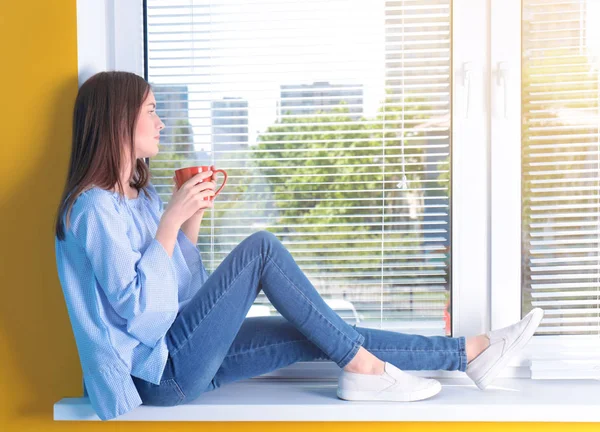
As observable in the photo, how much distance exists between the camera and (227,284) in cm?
165

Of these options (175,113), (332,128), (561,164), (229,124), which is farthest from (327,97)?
(561,164)

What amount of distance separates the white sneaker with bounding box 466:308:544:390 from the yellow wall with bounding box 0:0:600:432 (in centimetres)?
64

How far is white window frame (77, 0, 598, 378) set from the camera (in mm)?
1900

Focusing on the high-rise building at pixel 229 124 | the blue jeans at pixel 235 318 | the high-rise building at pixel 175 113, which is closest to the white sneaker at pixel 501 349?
the blue jeans at pixel 235 318

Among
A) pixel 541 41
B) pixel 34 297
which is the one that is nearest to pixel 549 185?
pixel 541 41

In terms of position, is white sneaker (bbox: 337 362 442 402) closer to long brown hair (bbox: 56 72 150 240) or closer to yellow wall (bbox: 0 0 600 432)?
yellow wall (bbox: 0 0 600 432)

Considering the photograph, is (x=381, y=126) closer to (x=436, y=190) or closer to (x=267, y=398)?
(x=436, y=190)

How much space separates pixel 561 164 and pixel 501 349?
56 cm

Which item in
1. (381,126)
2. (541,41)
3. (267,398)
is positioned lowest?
(267,398)

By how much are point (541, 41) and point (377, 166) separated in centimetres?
57

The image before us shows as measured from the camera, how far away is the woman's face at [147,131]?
1716 millimetres

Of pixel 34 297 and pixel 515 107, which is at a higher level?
pixel 515 107

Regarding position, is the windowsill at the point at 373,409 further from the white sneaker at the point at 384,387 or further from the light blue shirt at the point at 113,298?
the light blue shirt at the point at 113,298

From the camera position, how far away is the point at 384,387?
170 centimetres
